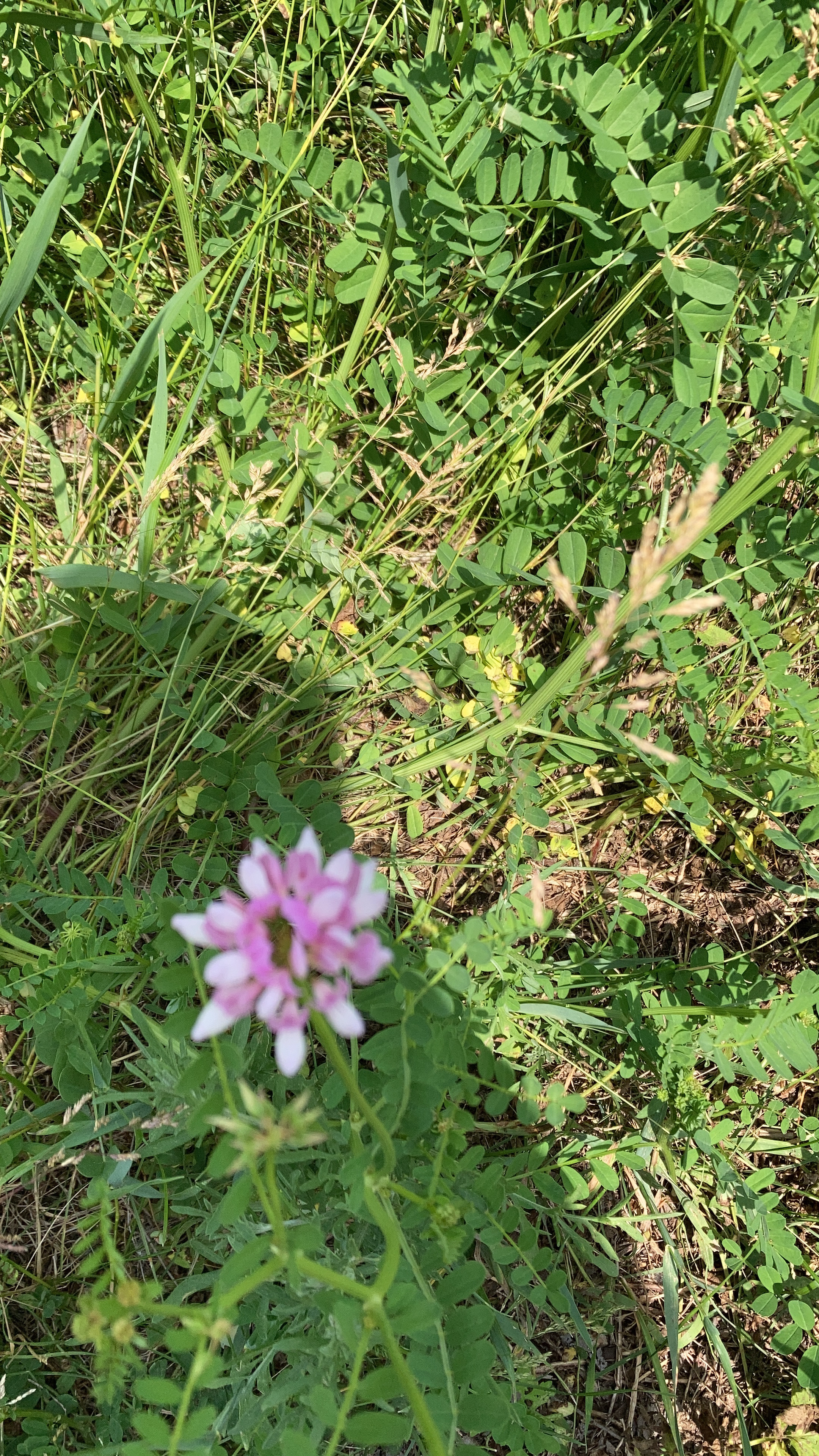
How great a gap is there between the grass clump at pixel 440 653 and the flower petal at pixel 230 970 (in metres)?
0.86

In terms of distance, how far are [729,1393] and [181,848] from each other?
85.3 inches

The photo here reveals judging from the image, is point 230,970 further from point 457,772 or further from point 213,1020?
point 457,772

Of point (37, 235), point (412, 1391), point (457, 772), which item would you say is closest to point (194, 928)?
point (412, 1391)

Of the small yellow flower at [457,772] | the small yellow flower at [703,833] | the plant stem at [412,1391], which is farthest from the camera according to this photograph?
the small yellow flower at [703,833]

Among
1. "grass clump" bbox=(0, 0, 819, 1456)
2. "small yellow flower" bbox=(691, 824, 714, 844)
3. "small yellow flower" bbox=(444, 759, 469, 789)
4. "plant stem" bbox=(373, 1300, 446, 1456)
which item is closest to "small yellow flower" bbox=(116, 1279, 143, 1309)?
"plant stem" bbox=(373, 1300, 446, 1456)

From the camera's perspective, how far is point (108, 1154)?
6.99 ft

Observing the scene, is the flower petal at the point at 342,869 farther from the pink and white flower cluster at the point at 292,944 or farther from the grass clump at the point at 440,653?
the grass clump at the point at 440,653

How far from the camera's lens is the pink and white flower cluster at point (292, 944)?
0.97m

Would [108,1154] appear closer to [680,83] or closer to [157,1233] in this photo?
[157,1233]

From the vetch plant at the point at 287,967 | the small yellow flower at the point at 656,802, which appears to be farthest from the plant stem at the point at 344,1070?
the small yellow flower at the point at 656,802

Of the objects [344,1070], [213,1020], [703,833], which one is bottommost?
[703,833]

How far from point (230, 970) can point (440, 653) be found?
1683 millimetres

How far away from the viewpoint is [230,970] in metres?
0.98

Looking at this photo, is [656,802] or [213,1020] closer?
[213,1020]
